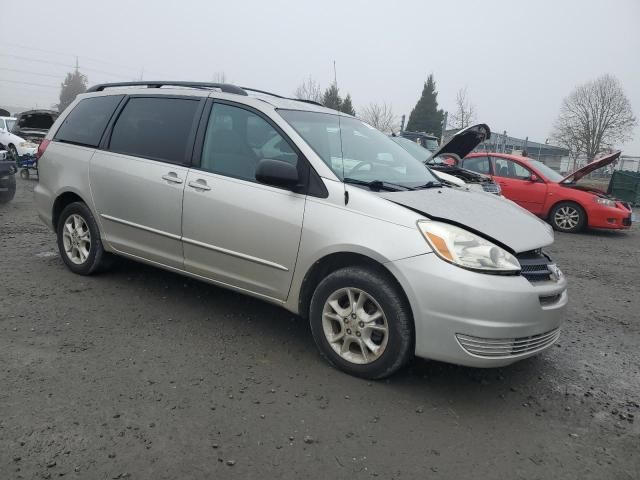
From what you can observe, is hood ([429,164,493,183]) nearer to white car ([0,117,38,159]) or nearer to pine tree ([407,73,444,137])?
white car ([0,117,38,159])

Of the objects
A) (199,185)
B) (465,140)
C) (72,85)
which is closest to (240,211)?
(199,185)

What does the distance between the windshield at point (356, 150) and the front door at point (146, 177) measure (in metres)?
0.98

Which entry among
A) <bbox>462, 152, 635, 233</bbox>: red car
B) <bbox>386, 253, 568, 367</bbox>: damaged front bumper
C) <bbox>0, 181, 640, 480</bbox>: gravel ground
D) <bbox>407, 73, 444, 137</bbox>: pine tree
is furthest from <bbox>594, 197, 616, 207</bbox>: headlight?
<bbox>407, 73, 444, 137</bbox>: pine tree

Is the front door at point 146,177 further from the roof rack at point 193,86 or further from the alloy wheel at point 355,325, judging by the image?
the alloy wheel at point 355,325

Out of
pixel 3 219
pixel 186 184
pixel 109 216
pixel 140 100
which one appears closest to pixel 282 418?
pixel 186 184

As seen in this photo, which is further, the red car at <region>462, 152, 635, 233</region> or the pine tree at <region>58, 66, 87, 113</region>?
the pine tree at <region>58, 66, 87, 113</region>

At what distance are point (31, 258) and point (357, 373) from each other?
164 inches

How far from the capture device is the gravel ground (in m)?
2.44

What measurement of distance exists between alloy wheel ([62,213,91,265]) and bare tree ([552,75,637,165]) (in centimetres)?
3724

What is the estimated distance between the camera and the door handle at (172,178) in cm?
398

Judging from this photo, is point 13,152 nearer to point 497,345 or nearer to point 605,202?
point 605,202

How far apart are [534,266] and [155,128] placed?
3163 millimetres

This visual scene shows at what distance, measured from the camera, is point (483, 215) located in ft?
11.3

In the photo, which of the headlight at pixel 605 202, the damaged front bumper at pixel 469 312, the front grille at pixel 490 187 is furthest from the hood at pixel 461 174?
the damaged front bumper at pixel 469 312
